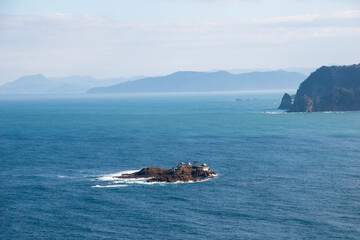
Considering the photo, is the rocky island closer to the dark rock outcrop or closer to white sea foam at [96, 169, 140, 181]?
the dark rock outcrop

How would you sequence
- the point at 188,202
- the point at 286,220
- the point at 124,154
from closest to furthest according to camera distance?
the point at 286,220, the point at 188,202, the point at 124,154

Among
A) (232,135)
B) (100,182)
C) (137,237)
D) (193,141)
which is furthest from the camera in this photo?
(232,135)

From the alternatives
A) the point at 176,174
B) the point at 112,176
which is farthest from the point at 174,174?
the point at 112,176

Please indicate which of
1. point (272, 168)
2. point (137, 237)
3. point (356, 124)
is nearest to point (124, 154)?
point (272, 168)

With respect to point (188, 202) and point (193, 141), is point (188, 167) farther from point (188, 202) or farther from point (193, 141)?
point (193, 141)

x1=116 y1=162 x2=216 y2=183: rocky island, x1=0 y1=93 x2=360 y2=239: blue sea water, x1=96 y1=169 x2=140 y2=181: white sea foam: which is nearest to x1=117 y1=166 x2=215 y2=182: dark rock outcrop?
x1=116 y1=162 x2=216 y2=183: rocky island

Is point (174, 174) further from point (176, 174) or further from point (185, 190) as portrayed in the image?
point (185, 190)

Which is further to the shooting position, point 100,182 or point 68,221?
point 100,182
